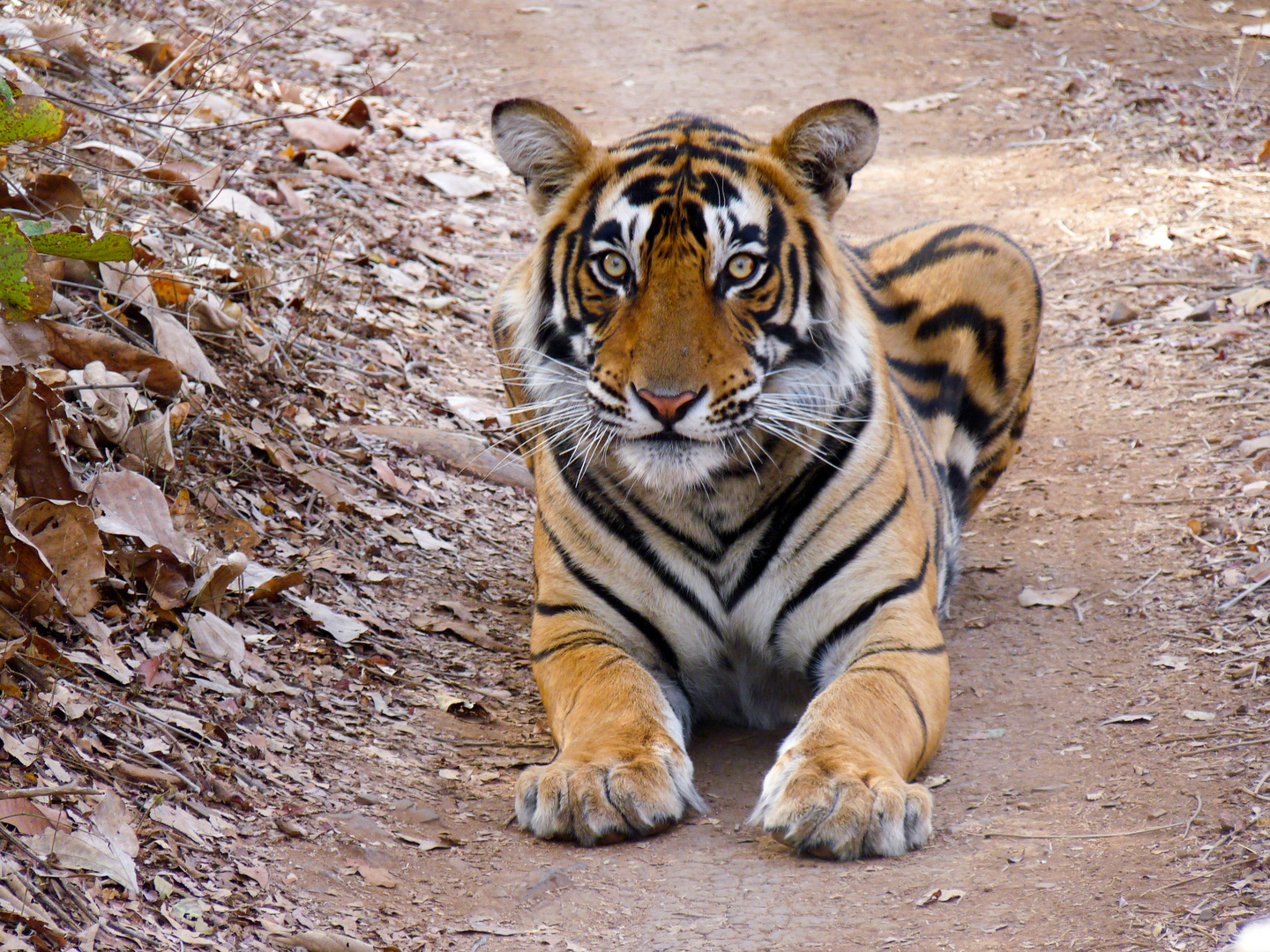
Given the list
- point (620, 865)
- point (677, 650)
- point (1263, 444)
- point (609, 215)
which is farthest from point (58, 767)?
A: point (1263, 444)

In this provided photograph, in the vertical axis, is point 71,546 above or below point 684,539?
above

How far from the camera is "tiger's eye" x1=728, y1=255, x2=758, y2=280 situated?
2.95m

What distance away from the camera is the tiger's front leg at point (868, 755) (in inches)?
96.4

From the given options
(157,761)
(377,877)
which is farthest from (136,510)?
(377,877)

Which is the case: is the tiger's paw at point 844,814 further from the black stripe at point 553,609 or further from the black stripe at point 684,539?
the black stripe at point 553,609

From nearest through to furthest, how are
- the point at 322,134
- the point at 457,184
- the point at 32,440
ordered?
1. the point at 32,440
2. the point at 322,134
3. the point at 457,184

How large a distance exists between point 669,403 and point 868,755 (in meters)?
0.87

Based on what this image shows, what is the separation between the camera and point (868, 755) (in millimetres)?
2605

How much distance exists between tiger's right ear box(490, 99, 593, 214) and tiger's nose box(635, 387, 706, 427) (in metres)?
0.77

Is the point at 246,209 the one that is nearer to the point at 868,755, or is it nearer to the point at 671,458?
the point at 671,458

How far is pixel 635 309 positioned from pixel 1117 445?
276cm

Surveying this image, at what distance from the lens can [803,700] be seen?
10.6ft

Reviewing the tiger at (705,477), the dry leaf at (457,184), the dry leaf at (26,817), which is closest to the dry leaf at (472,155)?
the dry leaf at (457,184)

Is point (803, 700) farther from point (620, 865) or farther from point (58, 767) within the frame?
point (58, 767)
